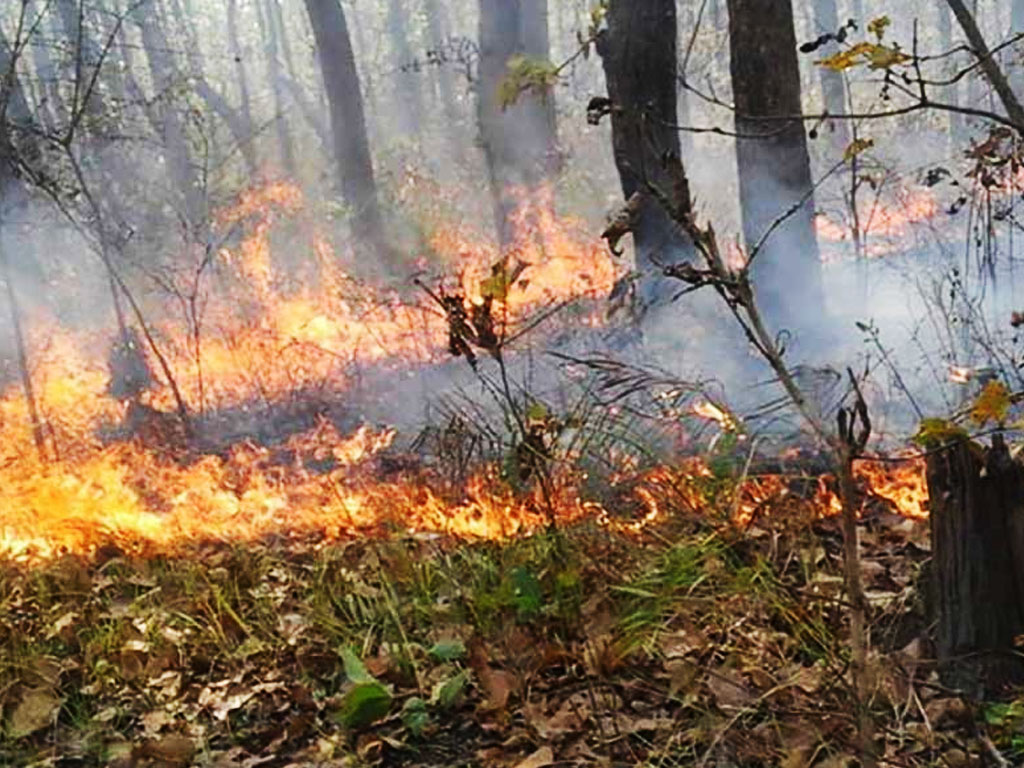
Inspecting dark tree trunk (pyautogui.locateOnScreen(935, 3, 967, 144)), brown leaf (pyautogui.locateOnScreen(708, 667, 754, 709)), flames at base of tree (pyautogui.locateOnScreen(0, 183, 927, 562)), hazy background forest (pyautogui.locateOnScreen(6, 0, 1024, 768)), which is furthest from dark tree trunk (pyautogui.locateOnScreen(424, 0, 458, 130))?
brown leaf (pyautogui.locateOnScreen(708, 667, 754, 709))

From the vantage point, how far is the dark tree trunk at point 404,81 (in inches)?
1040

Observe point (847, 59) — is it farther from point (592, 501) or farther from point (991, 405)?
point (592, 501)

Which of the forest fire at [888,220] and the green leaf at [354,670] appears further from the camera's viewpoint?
the forest fire at [888,220]

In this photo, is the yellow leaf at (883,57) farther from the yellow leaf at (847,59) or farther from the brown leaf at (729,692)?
the brown leaf at (729,692)

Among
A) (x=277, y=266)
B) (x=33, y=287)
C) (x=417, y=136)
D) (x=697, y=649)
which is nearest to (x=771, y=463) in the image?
(x=697, y=649)

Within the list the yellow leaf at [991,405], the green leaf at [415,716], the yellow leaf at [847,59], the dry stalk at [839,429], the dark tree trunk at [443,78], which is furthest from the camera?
the dark tree trunk at [443,78]

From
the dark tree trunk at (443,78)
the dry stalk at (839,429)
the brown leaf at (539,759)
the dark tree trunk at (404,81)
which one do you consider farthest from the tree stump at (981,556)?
the dark tree trunk at (404,81)

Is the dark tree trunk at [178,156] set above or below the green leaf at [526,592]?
above

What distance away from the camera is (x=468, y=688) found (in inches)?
120

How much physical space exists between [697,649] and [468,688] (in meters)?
0.68

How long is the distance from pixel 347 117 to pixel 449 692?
1061 cm

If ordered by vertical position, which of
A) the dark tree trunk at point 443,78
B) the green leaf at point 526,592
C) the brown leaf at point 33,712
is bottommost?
the brown leaf at point 33,712

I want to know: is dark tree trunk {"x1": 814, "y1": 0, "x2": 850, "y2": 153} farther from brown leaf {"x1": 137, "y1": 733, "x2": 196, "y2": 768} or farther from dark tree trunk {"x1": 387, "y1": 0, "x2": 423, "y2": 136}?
brown leaf {"x1": 137, "y1": 733, "x2": 196, "y2": 768}

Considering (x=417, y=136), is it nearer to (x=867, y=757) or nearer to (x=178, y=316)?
(x=178, y=316)
